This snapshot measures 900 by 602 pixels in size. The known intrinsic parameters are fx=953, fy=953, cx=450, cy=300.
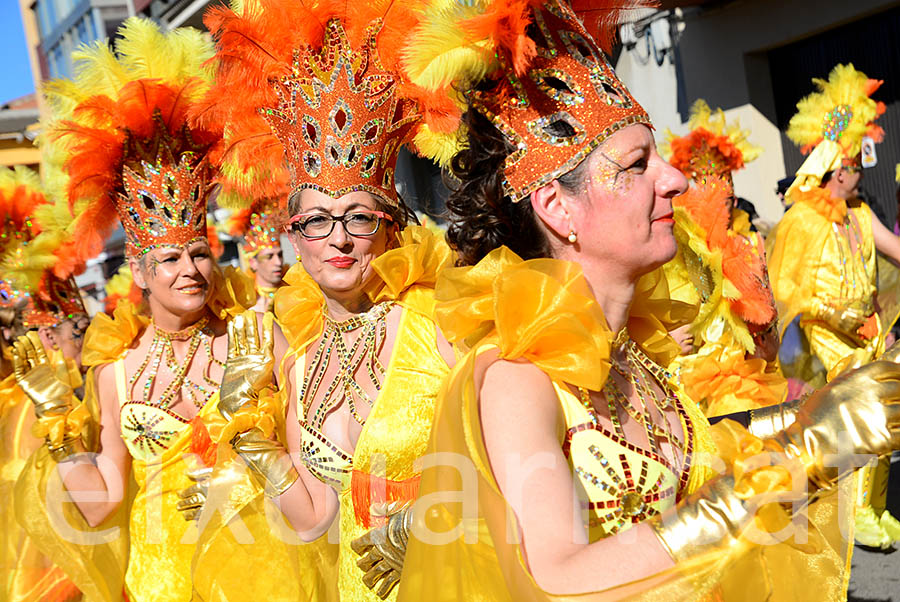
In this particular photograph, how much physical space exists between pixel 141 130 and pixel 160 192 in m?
0.25

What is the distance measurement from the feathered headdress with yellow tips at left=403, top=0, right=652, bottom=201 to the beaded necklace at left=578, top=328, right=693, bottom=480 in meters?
0.41

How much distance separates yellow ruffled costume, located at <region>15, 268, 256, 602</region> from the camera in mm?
3664

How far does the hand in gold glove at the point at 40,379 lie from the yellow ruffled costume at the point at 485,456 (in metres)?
2.73

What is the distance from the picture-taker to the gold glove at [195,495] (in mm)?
3320

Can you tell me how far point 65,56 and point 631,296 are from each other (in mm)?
28443

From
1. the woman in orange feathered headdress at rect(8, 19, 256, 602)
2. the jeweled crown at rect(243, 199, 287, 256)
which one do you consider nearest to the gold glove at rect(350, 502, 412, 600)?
the woman in orange feathered headdress at rect(8, 19, 256, 602)

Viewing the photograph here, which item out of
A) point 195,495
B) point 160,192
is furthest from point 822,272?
point 195,495

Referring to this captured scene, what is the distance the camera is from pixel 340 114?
2961mm

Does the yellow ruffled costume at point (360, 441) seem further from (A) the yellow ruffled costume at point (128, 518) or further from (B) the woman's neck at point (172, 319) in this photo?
(B) the woman's neck at point (172, 319)

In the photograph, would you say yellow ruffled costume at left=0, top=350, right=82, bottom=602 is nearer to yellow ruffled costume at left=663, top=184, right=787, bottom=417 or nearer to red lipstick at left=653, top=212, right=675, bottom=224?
yellow ruffled costume at left=663, top=184, right=787, bottom=417

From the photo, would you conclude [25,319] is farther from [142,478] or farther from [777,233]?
[777,233]

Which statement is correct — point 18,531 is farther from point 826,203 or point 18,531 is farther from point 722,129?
point 826,203

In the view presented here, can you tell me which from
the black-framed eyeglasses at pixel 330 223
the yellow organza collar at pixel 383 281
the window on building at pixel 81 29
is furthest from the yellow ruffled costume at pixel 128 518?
the window on building at pixel 81 29

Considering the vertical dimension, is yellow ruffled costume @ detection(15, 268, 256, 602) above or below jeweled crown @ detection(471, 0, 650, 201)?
below
